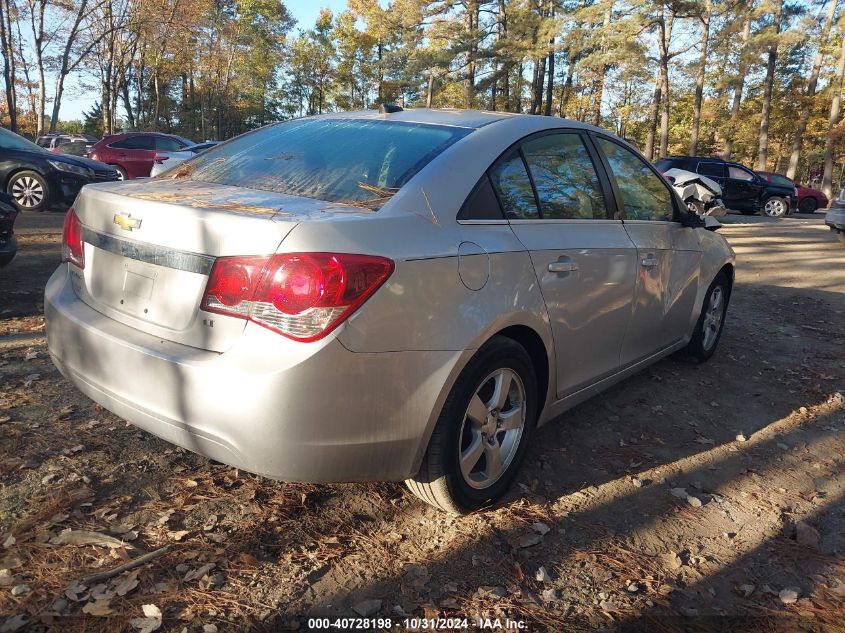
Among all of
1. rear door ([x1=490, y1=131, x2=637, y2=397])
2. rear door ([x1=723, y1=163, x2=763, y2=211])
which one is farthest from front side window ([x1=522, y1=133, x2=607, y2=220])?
rear door ([x1=723, y1=163, x2=763, y2=211])

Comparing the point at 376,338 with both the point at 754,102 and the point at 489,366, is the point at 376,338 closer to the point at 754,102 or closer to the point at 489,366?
the point at 489,366

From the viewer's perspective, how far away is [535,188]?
2.96m

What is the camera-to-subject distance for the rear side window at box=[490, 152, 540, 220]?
8.96 ft

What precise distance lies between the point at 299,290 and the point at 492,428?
3.63 ft

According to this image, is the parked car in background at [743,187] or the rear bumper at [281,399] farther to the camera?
the parked car in background at [743,187]

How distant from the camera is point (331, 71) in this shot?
52906 millimetres

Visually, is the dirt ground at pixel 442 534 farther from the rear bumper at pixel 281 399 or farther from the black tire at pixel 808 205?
the black tire at pixel 808 205

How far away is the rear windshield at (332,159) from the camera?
252 cm

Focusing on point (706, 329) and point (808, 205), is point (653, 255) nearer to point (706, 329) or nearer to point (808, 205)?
point (706, 329)

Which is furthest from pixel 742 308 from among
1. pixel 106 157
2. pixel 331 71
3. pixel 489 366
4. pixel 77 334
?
pixel 331 71

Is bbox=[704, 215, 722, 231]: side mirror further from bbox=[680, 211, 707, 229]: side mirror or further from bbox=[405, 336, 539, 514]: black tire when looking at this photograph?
bbox=[405, 336, 539, 514]: black tire

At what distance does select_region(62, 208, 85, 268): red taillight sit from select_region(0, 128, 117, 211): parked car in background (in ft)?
30.0

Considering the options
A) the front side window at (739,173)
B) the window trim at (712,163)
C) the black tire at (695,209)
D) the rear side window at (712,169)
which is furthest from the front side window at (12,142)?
the front side window at (739,173)

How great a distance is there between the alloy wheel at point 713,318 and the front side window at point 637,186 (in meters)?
1.04
